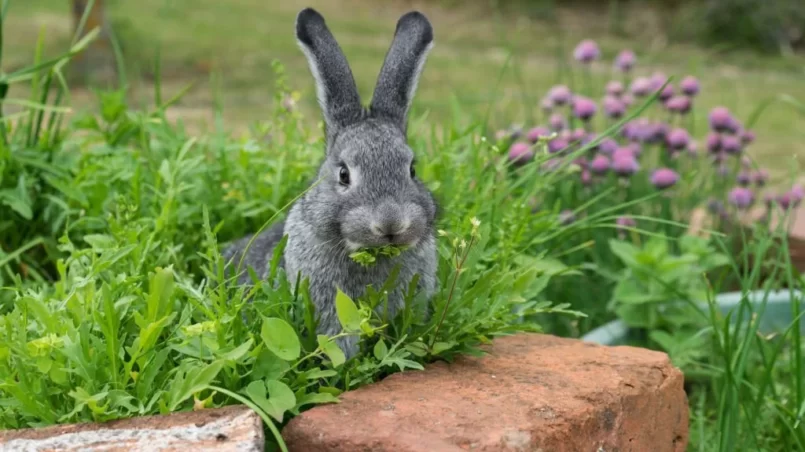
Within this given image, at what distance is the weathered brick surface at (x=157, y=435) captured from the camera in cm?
242

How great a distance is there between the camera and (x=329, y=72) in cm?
323

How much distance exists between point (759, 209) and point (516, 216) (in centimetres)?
258

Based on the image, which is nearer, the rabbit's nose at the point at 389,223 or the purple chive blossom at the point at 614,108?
the rabbit's nose at the point at 389,223

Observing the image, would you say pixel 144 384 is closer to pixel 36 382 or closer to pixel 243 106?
pixel 36 382

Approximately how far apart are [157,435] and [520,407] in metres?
0.89

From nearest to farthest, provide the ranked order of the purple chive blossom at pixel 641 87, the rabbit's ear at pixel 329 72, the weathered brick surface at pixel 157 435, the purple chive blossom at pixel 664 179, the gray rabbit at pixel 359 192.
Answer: the weathered brick surface at pixel 157 435
the gray rabbit at pixel 359 192
the rabbit's ear at pixel 329 72
the purple chive blossom at pixel 664 179
the purple chive blossom at pixel 641 87

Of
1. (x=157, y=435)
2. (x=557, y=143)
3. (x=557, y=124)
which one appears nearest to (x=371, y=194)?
(x=157, y=435)

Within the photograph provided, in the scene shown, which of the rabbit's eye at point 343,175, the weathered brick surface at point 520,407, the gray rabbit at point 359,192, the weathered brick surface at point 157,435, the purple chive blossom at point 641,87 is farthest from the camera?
the purple chive blossom at point 641,87

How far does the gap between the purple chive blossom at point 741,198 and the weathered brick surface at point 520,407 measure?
5.21ft

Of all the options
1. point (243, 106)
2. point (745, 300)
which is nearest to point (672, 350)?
point (745, 300)

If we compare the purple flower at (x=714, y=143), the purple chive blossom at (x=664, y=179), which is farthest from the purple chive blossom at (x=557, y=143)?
the purple flower at (x=714, y=143)

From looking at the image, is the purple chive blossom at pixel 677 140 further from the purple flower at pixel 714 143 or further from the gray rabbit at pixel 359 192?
the gray rabbit at pixel 359 192

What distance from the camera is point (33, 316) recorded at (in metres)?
2.90

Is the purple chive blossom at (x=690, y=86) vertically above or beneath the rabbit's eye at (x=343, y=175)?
above
